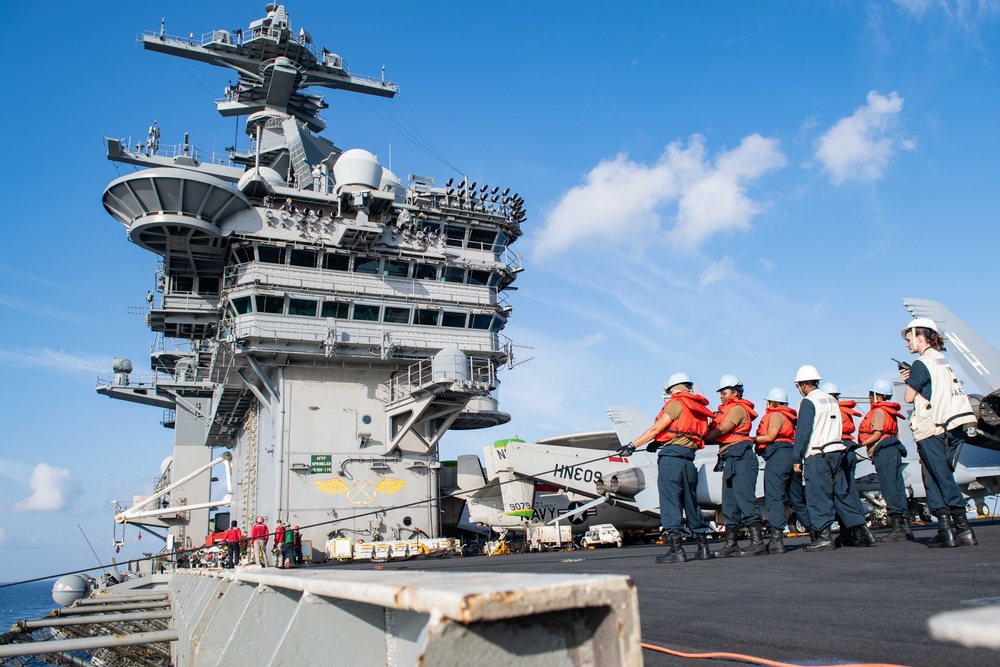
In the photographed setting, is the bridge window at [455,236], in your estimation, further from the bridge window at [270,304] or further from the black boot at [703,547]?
the black boot at [703,547]

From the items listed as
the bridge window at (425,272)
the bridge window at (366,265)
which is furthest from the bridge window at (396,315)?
the bridge window at (425,272)

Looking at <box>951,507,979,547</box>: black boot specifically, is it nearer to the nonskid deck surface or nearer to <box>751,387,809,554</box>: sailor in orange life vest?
the nonskid deck surface

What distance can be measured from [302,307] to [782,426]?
1733 cm

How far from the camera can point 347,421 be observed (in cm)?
2309

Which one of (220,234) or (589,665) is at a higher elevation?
(220,234)

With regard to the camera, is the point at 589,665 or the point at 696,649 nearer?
the point at 589,665

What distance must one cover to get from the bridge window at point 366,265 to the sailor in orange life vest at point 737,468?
56.8ft

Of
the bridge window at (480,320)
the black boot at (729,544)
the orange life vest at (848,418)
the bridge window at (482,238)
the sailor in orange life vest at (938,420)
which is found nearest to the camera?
the sailor in orange life vest at (938,420)

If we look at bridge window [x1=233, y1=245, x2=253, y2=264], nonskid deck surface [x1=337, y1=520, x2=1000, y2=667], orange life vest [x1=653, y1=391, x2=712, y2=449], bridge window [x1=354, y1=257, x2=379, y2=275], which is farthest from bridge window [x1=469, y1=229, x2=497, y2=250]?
nonskid deck surface [x1=337, y1=520, x2=1000, y2=667]

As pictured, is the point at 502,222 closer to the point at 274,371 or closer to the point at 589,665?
the point at 274,371

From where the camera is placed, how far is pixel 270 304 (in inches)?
878

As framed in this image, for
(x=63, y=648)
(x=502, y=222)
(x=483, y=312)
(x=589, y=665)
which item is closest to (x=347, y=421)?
(x=483, y=312)

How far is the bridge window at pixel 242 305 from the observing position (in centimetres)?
2225

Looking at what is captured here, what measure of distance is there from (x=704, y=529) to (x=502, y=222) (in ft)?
65.7
